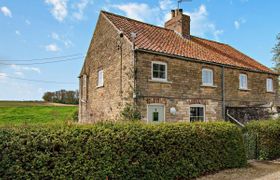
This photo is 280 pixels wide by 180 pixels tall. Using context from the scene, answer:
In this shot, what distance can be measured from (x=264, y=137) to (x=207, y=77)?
709 centimetres

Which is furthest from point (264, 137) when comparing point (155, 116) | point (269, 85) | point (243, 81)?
point (269, 85)

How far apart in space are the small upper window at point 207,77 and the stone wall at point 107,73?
5988 millimetres

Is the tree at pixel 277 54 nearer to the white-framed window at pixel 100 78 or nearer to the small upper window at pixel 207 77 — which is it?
the small upper window at pixel 207 77

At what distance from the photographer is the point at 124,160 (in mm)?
6297

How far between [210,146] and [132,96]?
6.05 m

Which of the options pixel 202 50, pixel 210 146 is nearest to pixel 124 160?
pixel 210 146

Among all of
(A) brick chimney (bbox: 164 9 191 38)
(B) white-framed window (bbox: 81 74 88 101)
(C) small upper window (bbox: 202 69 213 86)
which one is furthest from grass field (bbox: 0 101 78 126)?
(C) small upper window (bbox: 202 69 213 86)

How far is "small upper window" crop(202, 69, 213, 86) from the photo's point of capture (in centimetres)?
1667

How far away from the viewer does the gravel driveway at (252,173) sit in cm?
780

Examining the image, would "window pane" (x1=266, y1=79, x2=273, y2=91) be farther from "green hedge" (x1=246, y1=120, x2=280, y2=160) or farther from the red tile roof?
"green hedge" (x1=246, y1=120, x2=280, y2=160)

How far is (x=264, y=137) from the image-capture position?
10609 millimetres

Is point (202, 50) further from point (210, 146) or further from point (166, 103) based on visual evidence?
point (210, 146)

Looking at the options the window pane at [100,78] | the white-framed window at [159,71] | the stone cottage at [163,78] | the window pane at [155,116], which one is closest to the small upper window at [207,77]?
the stone cottage at [163,78]

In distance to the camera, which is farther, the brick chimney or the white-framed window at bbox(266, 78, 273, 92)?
the white-framed window at bbox(266, 78, 273, 92)
